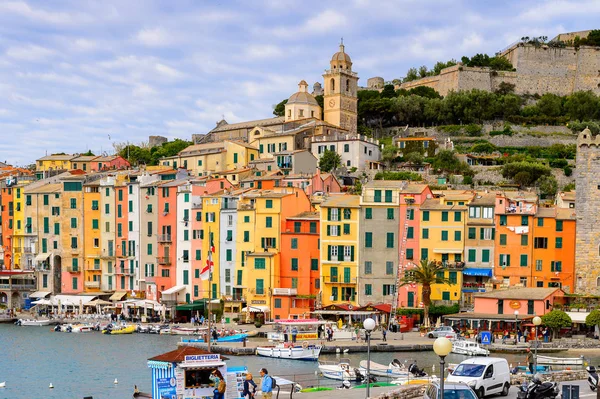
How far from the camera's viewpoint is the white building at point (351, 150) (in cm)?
8581

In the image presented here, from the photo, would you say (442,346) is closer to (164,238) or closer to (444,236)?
(444,236)

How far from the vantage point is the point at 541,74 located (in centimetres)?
11562

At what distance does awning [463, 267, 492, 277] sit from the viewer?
189 ft

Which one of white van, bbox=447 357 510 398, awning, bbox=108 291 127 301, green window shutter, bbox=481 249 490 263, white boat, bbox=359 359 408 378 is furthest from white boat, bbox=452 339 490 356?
awning, bbox=108 291 127 301

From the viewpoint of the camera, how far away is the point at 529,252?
57.2 meters

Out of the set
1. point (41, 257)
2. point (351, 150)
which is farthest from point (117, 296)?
point (351, 150)

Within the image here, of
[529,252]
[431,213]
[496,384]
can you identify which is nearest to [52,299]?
[431,213]

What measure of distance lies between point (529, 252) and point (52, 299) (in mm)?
38429

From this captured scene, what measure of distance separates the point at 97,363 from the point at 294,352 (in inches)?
411

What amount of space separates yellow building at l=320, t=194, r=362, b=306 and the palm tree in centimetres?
413

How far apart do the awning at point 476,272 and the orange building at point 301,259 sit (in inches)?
403

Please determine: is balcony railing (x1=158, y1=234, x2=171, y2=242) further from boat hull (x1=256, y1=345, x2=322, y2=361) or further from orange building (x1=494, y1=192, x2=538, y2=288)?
orange building (x1=494, y1=192, x2=538, y2=288)

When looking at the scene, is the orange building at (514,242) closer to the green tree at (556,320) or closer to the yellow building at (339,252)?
the green tree at (556,320)

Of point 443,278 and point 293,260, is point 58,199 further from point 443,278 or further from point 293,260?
point 443,278
